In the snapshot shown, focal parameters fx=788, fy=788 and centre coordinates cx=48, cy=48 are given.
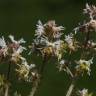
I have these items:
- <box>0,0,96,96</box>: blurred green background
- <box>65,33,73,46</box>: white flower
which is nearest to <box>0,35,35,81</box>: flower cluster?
<box>65,33,73,46</box>: white flower

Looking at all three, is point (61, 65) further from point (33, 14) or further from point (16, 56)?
point (33, 14)

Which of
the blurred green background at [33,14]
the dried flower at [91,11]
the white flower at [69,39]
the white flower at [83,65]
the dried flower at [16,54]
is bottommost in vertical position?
the white flower at [83,65]

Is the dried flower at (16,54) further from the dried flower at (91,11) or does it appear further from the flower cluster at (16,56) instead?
the dried flower at (91,11)

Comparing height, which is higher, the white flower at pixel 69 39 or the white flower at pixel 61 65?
the white flower at pixel 69 39

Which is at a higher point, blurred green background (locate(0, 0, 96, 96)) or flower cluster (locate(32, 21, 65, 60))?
blurred green background (locate(0, 0, 96, 96))

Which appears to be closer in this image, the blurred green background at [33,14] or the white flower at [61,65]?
the white flower at [61,65]

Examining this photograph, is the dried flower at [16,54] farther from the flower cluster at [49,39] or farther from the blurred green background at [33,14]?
the blurred green background at [33,14]

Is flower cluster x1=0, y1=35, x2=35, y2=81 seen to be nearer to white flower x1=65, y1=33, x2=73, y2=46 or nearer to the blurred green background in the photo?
white flower x1=65, y1=33, x2=73, y2=46


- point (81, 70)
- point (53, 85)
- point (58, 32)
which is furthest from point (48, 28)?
point (53, 85)

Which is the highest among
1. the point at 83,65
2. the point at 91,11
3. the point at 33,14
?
the point at 33,14

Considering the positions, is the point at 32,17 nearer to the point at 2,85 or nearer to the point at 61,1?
the point at 61,1

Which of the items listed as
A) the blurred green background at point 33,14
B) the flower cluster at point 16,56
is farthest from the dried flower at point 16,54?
the blurred green background at point 33,14

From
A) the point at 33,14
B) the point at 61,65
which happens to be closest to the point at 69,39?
the point at 61,65

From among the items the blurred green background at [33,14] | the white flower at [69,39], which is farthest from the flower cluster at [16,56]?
the blurred green background at [33,14]
